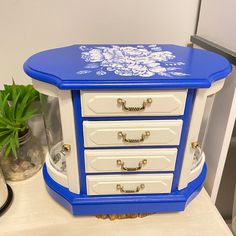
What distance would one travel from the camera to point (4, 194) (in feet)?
2.06

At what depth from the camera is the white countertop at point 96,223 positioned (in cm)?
58

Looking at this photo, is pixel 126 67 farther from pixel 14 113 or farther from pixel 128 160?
pixel 14 113

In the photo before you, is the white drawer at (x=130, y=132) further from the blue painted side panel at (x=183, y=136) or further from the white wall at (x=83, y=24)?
the white wall at (x=83, y=24)

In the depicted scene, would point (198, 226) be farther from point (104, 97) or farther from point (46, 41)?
point (46, 41)

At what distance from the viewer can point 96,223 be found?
1.97 ft

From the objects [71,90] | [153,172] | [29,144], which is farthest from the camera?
[29,144]

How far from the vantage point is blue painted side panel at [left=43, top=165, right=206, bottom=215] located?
0.58 metres

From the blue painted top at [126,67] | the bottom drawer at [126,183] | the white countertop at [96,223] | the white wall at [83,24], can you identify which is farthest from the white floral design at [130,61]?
the white countertop at [96,223]

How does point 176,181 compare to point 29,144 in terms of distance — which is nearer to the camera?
Answer: point 176,181

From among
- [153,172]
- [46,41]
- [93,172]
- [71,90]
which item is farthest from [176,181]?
[46,41]

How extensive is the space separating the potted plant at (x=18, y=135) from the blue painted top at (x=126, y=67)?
16 centimetres

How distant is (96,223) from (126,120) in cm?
28

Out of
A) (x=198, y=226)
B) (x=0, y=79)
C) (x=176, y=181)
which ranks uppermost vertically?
(x=0, y=79)

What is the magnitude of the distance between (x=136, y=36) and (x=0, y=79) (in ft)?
1.45
